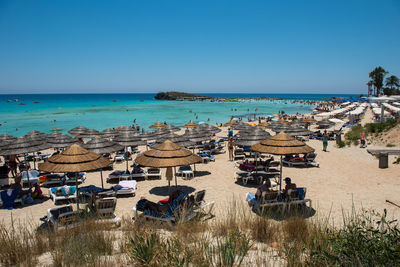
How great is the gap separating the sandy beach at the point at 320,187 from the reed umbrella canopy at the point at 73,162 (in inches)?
45.1

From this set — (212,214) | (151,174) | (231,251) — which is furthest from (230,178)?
(231,251)

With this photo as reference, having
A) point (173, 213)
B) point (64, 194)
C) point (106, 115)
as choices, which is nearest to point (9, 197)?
point (64, 194)

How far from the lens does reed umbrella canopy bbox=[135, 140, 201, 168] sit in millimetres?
6519

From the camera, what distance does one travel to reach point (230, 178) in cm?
989

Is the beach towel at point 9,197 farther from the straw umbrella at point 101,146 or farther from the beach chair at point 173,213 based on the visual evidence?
the beach chair at point 173,213

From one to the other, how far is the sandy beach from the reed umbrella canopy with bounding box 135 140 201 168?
56.5 inches

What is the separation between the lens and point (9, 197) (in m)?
7.18

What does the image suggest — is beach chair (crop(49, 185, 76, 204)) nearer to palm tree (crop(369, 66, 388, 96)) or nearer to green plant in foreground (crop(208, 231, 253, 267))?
green plant in foreground (crop(208, 231, 253, 267))

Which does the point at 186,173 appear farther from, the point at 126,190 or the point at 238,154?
the point at 238,154

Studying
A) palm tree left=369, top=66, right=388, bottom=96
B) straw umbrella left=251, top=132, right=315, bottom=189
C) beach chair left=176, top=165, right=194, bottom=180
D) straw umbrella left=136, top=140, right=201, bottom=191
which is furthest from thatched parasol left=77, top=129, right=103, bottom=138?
palm tree left=369, top=66, right=388, bottom=96

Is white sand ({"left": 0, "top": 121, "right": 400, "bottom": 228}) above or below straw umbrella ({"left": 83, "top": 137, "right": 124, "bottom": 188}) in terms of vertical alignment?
below

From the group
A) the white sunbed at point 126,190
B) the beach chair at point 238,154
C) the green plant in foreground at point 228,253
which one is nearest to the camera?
the green plant in foreground at point 228,253

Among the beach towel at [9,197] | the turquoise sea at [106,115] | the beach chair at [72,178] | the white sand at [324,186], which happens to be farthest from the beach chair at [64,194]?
the turquoise sea at [106,115]

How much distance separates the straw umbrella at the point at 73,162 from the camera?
229 inches
